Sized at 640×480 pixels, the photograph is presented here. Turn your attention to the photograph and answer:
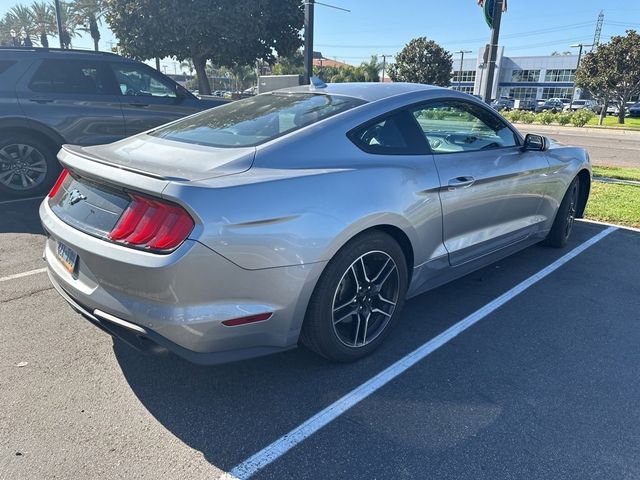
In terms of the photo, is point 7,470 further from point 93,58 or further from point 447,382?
point 93,58

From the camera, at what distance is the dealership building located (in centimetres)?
7931

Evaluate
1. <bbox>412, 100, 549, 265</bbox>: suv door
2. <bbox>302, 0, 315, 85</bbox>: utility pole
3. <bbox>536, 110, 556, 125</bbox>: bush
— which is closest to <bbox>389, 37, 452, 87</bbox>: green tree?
<bbox>536, 110, 556, 125</bbox>: bush

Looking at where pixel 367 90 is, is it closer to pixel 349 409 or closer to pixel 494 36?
pixel 349 409

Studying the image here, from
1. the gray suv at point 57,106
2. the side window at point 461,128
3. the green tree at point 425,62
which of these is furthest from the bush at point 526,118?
the side window at point 461,128

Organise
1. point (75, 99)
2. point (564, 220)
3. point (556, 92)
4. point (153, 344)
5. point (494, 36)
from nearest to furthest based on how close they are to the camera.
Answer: point (153, 344), point (564, 220), point (75, 99), point (494, 36), point (556, 92)

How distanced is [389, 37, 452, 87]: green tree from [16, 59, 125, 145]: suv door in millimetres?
28812

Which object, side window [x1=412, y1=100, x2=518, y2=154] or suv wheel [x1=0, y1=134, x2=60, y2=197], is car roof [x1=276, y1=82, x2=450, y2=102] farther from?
suv wheel [x1=0, y1=134, x2=60, y2=197]

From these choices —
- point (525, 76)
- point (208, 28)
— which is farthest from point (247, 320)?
point (525, 76)

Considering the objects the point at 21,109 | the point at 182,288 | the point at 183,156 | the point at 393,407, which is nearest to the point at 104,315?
the point at 182,288

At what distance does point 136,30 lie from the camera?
764 inches

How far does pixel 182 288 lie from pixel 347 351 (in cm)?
116

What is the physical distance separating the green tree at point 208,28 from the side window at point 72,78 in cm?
1231

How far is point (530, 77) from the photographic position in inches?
3285

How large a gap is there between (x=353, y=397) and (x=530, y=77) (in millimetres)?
92368
